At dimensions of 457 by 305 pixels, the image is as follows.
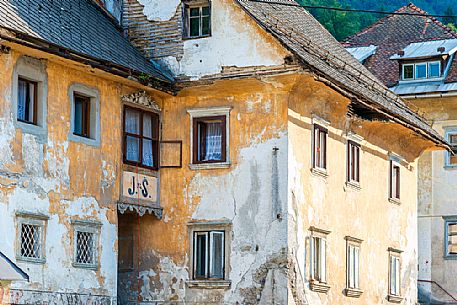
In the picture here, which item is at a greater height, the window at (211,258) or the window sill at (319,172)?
the window sill at (319,172)

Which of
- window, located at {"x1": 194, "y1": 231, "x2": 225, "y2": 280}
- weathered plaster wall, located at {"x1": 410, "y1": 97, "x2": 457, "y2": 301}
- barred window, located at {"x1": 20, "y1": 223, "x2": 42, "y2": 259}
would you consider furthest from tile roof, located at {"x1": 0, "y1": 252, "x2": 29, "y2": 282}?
weathered plaster wall, located at {"x1": 410, "y1": 97, "x2": 457, "y2": 301}

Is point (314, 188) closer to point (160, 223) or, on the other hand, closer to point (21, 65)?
point (160, 223)

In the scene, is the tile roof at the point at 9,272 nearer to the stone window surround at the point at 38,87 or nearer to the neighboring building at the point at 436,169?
the stone window surround at the point at 38,87

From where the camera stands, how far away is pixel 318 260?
1189 inches

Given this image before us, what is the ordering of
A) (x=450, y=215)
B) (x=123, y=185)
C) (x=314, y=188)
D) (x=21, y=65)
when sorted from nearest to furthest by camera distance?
(x=21, y=65) < (x=123, y=185) < (x=314, y=188) < (x=450, y=215)

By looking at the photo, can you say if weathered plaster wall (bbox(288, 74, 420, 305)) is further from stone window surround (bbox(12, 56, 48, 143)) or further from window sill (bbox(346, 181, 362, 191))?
stone window surround (bbox(12, 56, 48, 143))

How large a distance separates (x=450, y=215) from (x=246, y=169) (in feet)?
50.6

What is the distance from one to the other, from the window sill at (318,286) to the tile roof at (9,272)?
8891mm

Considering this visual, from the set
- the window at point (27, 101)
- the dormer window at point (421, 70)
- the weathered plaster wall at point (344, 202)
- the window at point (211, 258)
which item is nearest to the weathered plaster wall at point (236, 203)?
the window at point (211, 258)

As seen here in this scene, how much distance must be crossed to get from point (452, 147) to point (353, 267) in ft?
35.8

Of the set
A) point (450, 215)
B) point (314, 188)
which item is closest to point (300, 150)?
point (314, 188)

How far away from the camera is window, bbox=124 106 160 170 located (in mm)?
28578

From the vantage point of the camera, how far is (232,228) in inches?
1131

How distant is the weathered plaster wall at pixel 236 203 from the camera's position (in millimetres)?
28250
